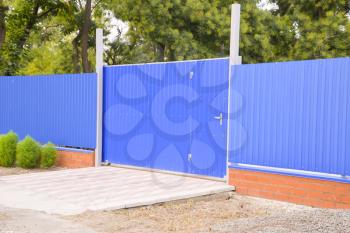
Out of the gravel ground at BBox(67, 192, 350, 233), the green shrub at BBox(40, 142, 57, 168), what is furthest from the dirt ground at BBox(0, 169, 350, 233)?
the green shrub at BBox(40, 142, 57, 168)

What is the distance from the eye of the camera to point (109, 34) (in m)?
23.0

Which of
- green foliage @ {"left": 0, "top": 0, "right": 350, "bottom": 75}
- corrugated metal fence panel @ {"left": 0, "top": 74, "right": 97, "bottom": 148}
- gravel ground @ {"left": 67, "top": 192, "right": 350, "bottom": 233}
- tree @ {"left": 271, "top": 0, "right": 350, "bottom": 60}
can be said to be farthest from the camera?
green foliage @ {"left": 0, "top": 0, "right": 350, "bottom": 75}

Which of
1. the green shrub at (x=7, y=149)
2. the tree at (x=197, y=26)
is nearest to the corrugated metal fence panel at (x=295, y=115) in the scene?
the green shrub at (x=7, y=149)

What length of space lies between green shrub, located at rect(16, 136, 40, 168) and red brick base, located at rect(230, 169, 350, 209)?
423cm

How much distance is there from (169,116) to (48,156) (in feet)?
9.22

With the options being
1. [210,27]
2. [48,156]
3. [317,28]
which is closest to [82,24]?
[210,27]

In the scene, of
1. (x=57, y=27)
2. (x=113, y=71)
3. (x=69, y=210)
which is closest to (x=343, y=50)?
(x=113, y=71)

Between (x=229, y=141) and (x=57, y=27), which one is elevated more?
(x=57, y=27)

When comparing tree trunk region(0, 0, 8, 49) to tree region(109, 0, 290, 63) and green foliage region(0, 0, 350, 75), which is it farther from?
tree region(109, 0, 290, 63)

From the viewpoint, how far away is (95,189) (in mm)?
7430

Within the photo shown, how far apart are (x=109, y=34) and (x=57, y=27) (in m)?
3.43

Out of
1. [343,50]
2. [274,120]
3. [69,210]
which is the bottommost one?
[69,210]

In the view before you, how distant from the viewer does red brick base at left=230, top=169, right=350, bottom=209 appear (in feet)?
21.4

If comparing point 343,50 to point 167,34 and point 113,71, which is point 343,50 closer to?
point 167,34
